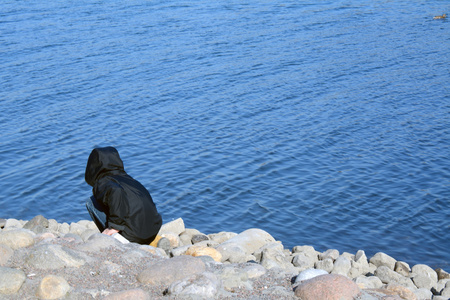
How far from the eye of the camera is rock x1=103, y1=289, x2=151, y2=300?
5.86 m

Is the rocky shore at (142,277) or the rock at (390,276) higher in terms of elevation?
the rocky shore at (142,277)

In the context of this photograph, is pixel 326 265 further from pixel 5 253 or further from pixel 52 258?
pixel 5 253

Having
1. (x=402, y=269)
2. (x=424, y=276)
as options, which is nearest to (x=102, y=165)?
(x=402, y=269)

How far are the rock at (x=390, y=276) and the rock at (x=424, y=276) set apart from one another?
0.17m

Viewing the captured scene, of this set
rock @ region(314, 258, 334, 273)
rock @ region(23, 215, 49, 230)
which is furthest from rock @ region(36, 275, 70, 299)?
rock @ region(23, 215, 49, 230)

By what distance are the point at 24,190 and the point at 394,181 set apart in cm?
912

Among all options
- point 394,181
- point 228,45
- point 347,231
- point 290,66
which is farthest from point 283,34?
point 347,231

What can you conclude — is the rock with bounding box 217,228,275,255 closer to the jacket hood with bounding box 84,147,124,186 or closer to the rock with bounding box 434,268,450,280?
the jacket hood with bounding box 84,147,124,186

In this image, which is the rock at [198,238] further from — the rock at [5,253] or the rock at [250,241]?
the rock at [5,253]

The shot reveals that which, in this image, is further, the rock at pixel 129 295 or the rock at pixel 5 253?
the rock at pixel 5 253

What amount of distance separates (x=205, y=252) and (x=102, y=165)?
2148 mm

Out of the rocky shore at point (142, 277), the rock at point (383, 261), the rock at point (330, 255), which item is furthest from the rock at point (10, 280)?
the rock at point (383, 261)

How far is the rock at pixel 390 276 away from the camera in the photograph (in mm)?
9078

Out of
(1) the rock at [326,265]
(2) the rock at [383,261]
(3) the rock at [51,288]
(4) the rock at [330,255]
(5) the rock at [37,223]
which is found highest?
(3) the rock at [51,288]
